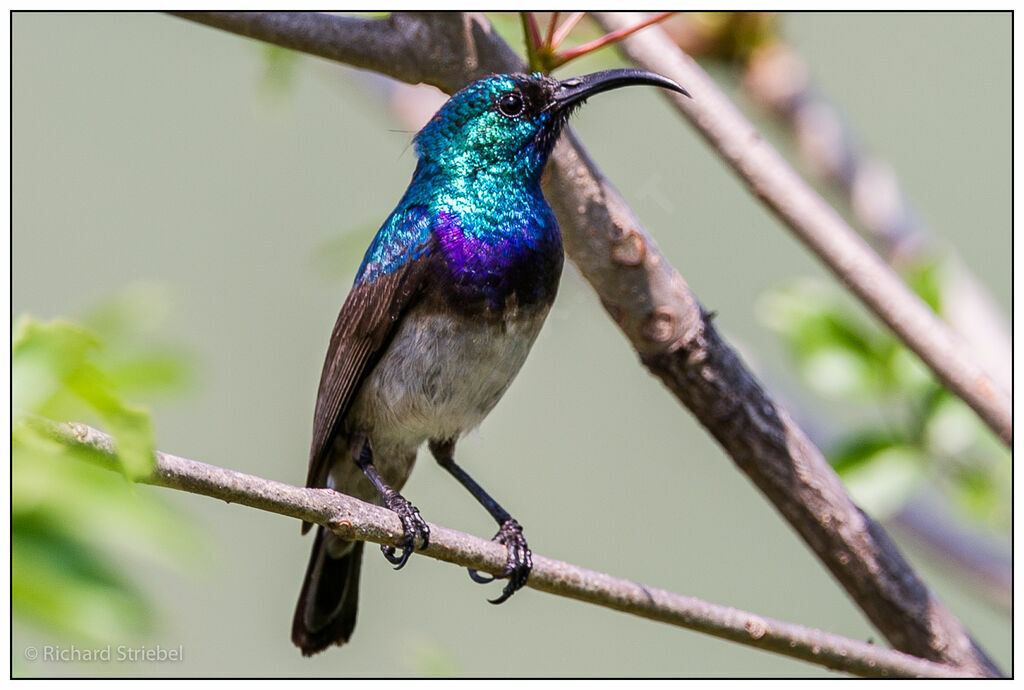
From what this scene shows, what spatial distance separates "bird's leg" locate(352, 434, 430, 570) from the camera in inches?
124

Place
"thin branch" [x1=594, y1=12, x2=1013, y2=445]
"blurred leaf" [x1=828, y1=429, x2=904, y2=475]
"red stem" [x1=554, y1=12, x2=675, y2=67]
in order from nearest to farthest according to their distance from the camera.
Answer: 1. "red stem" [x1=554, y1=12, x2=675, y2=67]
2. "thin branch" [x1=594, y1=12, x2=1013, y2=445]
3. "blurred leaf" [x1=828, y1=429, x2=904, y2=475]

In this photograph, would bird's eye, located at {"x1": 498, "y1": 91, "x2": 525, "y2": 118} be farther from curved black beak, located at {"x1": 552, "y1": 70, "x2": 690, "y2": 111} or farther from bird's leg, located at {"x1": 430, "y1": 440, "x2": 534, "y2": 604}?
bird's leg, located at {"x1": 430, "y1": 440, "x2": 534, "y2": 604}

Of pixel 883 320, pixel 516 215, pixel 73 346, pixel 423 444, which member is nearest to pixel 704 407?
pixel 883 320

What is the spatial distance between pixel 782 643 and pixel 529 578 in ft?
2.49

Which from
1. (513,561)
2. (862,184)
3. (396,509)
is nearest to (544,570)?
(513,561)

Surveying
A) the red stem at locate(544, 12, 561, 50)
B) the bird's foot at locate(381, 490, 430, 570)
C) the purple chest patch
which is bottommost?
the bird's foot at locate(381, 490, 430, 570)

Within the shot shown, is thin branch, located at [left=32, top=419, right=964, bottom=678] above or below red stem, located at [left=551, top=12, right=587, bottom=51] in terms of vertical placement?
below

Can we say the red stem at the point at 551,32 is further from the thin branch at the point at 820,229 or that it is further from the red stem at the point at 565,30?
the thin branch at the point at 820,229

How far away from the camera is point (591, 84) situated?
3.65 metres

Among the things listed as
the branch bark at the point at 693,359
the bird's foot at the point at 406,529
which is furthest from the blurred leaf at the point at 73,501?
the branch bark at the point at 693,359

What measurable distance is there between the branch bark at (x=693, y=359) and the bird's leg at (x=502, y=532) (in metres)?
0.74

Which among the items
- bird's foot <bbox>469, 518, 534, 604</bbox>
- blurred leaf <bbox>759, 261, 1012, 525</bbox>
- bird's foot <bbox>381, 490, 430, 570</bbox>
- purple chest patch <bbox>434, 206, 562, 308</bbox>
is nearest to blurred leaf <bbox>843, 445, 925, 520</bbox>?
blurred leaf <bbox>759, 261, 1012, 525</bbox>

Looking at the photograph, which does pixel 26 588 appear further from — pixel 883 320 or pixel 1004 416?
pixel 1004 416

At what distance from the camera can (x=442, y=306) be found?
11.6 ft
